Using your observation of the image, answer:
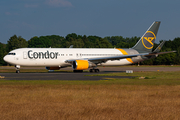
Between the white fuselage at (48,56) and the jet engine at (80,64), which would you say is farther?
the white fuselage at (48,56)

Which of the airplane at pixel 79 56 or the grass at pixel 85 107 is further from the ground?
the airplane at pixel 79 56

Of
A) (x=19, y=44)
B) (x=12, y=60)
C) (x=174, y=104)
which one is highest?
(x=19, y=44)

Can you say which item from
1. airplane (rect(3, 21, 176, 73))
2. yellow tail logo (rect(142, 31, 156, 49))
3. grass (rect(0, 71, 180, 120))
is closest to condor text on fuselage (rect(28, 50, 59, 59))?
airplane (rect(3, 21, 176, 73))

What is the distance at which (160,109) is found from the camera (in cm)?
1180

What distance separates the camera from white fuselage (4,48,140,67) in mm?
43062

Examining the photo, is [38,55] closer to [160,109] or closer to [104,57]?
[104,57]

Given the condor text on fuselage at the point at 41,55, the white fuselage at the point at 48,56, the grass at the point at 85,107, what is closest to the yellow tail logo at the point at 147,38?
the white fuselage at the point at 48,56

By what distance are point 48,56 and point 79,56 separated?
577 centimetres

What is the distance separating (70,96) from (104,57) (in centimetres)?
3176

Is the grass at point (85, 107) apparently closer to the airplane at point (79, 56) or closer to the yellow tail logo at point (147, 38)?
the airplane at point (79, 56)

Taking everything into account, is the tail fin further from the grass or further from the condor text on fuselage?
the grass

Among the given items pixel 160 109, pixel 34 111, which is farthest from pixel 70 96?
pixel 160 109

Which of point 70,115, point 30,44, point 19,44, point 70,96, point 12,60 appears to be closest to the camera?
point 70,115

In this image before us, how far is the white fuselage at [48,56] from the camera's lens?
141 ft
